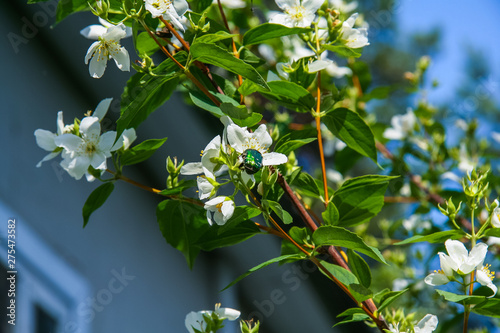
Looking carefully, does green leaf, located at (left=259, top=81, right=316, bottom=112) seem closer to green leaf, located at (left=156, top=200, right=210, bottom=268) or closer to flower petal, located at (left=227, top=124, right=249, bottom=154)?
flower petal, located at (left=227, top=124, right=249, bottom=154)

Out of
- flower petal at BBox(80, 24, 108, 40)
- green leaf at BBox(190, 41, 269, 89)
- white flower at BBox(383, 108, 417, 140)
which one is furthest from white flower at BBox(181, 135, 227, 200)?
white flower at BBox(383, 108, 417, 140)

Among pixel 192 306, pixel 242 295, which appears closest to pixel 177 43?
pixel 192 306

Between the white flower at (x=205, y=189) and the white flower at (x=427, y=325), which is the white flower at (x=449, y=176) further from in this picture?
the white flower at (x=205, y=189)

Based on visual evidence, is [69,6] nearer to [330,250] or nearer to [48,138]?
[48,138]

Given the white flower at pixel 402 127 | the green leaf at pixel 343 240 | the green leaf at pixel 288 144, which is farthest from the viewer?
the white flower at pixel 402 127

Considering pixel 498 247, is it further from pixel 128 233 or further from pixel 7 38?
pixel 7 38

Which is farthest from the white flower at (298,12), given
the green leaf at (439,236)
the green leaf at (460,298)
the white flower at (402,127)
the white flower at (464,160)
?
the white flower at (464,160)
